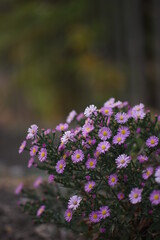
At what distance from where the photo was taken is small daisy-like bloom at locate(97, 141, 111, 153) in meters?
1.87

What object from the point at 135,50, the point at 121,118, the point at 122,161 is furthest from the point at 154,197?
the point at 135,50

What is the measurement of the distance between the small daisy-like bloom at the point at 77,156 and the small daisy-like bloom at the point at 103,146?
81 millimetres

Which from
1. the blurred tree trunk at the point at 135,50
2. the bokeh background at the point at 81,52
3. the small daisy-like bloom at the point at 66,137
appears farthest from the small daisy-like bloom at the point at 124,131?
the blurred tree trunk at the point at 135,50

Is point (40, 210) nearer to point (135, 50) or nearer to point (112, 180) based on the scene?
point (112, 180)

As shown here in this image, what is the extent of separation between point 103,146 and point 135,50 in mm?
7815

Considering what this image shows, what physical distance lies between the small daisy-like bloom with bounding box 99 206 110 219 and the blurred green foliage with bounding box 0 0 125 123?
7067mm

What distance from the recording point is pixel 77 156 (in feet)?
6.30

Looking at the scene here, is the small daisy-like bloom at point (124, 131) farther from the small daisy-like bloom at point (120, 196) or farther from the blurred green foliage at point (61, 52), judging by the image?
the blurred green foliage at point (61, 52)

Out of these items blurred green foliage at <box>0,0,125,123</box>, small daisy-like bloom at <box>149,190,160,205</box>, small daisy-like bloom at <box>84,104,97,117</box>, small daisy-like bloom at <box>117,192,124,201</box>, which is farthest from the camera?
blurred green foliage at <box>0,0,125,123</box>

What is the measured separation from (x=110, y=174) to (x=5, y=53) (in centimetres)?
1059

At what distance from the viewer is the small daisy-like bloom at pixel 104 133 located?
1.92m

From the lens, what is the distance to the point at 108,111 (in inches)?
82.9

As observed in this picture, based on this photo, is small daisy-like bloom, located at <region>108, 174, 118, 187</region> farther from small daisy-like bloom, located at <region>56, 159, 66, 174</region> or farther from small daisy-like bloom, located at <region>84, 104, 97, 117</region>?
small daisy-like bloom, located at <region>84, 104, 97, 117</region>

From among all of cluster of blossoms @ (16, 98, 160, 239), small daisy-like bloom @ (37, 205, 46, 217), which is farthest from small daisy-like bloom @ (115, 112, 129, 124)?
small daisy-like bloom @ (37, 205, 46, 217)
